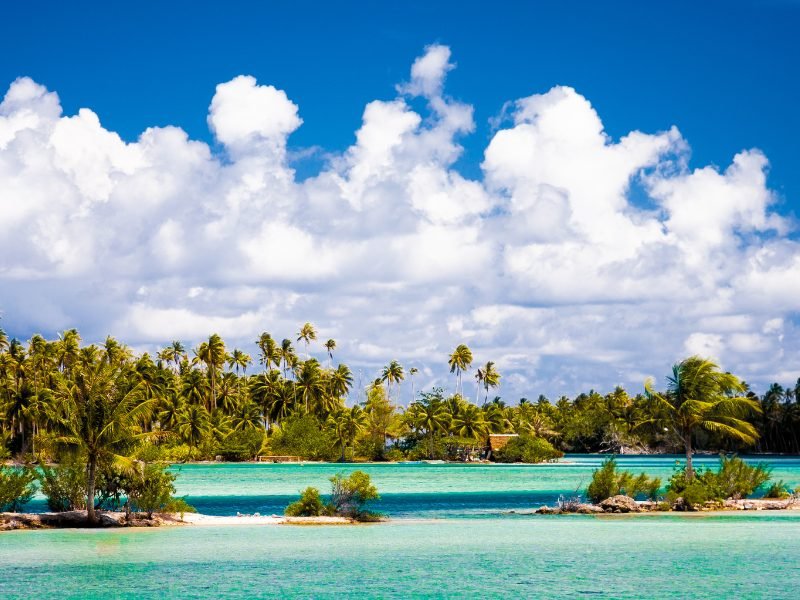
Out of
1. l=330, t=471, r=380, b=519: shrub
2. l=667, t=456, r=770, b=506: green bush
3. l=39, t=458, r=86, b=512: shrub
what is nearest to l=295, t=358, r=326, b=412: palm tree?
l=667, t=456, r=770, b=506: green bush

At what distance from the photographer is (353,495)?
4188 cm

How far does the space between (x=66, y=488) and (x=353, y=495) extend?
39.7 feet

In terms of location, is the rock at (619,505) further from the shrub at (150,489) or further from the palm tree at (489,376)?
the palm tree at (489,376)

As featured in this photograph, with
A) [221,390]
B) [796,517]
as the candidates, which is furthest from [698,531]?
[221,390]

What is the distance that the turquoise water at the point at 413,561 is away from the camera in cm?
2217

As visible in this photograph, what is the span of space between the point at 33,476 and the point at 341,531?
12.4m

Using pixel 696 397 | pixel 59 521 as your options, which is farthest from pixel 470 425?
pixel 59 521

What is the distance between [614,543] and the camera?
103 ft

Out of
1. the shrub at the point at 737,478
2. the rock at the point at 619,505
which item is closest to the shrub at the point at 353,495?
the rock at the point at 619,505

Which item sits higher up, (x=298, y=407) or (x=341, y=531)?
(x=298, y=407)

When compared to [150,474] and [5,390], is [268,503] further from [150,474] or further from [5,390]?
[5,390]

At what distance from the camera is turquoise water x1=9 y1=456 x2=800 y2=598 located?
73.0 ft

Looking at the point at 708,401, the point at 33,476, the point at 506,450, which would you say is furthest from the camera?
the point at 506,450

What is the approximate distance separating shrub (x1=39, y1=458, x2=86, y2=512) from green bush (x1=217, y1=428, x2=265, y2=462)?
87108 mm
